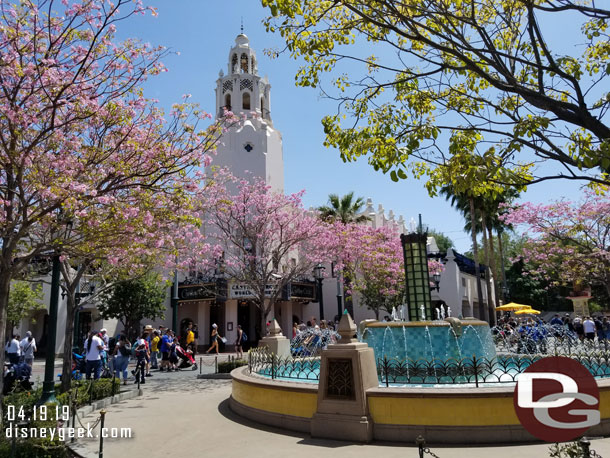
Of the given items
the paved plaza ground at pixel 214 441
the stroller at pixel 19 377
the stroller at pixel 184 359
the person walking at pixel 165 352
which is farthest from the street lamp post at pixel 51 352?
the stroller at pixel 184 359

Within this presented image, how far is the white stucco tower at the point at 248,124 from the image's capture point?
35781mm

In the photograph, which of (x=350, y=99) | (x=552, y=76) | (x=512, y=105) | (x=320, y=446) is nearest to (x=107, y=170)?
(x=350, y=99)

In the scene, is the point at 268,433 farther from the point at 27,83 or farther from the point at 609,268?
the point at 609,268

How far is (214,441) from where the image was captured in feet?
26.5

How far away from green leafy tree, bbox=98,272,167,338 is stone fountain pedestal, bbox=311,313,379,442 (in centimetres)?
2188

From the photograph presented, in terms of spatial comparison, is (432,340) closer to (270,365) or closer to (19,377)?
(270,365)

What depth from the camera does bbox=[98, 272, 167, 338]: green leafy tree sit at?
28.9m

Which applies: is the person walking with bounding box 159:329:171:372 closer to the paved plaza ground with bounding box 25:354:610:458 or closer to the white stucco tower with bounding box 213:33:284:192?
the paved plaza ground with bounding box 25:354:610:458

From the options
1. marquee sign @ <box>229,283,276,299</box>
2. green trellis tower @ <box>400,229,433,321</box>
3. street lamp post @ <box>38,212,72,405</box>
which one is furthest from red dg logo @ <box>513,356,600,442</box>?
marquee sign @ <box>229,283,276,299</box>

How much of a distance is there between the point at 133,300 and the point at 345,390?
23865 mm

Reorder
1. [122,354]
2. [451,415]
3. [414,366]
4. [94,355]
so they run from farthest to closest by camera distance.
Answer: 1. [122,354]
2. [94,355]
3. [414,366]
4. [451,415]

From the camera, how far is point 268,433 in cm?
853

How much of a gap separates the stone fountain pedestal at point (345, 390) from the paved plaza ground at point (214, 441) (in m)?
0.27
